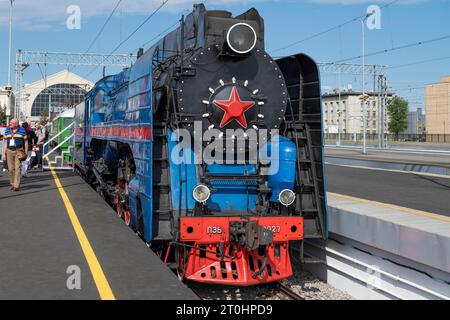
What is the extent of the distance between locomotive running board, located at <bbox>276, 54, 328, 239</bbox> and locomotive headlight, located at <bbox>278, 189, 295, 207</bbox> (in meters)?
0.37

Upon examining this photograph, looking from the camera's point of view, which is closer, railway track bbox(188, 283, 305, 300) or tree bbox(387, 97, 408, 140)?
railway track bbox(188, 283, 305, 300)

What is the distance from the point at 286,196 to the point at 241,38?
238cm

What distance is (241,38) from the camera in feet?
25.2

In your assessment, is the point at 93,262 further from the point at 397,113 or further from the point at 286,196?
the point at 397,113

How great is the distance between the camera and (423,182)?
56.3 feet

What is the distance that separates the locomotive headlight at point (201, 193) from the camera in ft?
24.1

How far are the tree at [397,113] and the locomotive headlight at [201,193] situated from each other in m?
87.0

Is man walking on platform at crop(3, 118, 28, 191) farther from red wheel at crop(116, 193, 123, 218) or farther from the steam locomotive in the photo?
the steam locomotive

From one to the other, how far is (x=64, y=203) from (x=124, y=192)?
5.95ft

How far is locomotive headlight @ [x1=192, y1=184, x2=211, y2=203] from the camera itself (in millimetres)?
7340

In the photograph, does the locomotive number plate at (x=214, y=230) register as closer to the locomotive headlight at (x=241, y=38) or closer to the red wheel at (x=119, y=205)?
the locomotive headlight at (x=241, y=38)

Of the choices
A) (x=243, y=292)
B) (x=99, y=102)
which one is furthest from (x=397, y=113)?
(x=243, y=292)

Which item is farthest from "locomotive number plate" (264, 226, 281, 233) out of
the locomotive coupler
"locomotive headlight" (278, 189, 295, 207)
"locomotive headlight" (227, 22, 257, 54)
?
"locomotive headlight" (227, 22, 257, 54)
